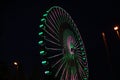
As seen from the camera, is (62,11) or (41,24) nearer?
(41,24)

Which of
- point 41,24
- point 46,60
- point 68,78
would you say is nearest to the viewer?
Result: point 46,60

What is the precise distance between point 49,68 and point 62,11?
6492mm

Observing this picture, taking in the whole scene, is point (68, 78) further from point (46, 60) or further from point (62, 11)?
point (62, 11)

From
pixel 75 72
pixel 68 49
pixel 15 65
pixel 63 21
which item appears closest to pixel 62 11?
pixel 63 21

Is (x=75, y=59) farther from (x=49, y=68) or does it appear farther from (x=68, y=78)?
(x=49, y=68)

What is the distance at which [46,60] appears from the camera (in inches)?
604

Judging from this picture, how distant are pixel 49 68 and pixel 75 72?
5.07m

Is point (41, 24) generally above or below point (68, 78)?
above

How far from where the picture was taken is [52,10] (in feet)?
61.9

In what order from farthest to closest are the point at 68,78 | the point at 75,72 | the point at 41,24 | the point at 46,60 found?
1. the point at 75,72
2. the point at 68,78
3. the point at 41,24
4. the point at 46,60

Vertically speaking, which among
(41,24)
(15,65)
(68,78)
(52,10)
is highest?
(52,10)

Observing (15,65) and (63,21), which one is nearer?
(15,65)

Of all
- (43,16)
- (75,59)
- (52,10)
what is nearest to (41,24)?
(43,16)

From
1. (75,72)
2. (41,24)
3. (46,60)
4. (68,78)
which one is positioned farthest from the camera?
(75,72)
